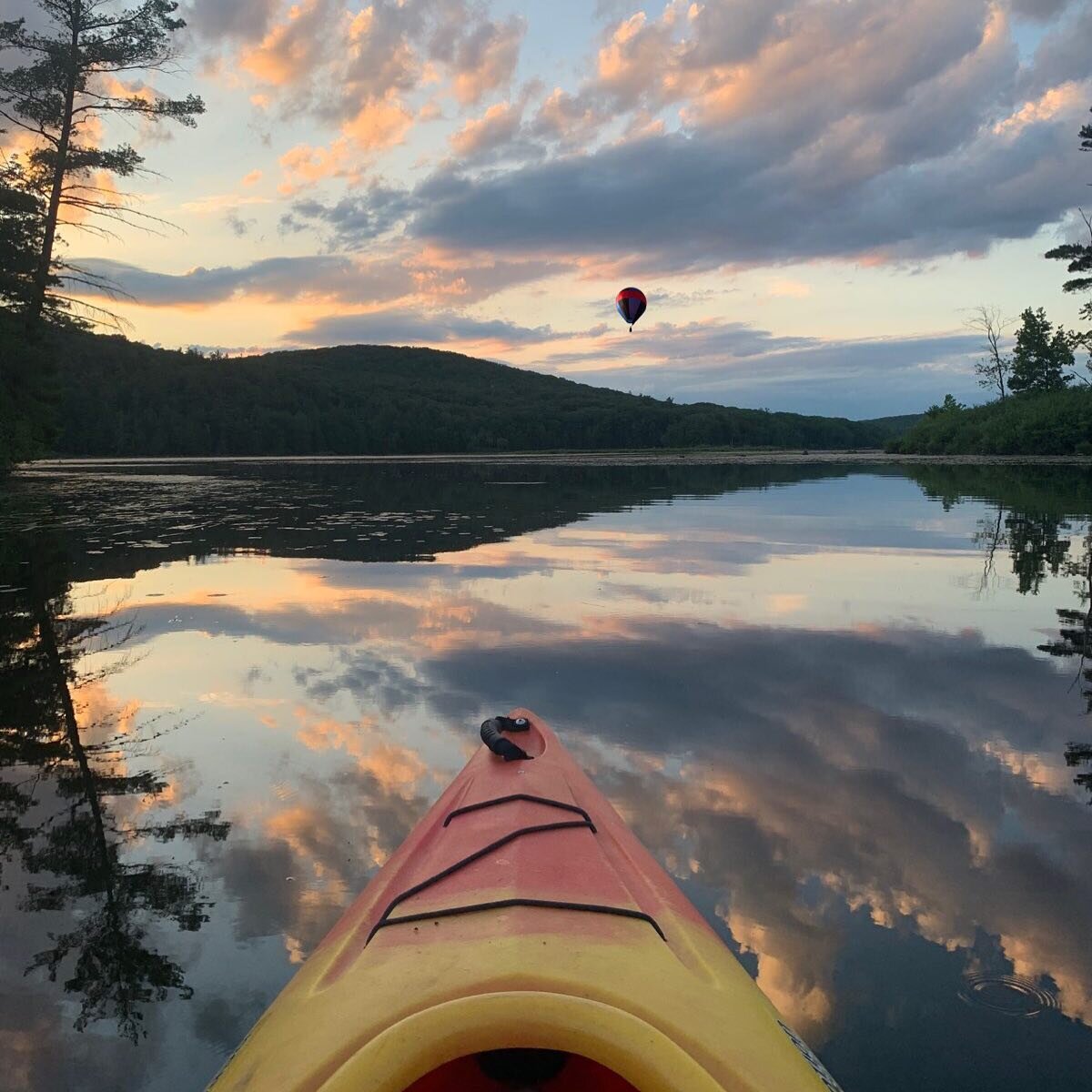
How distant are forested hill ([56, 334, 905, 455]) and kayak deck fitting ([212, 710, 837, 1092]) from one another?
7644 cm

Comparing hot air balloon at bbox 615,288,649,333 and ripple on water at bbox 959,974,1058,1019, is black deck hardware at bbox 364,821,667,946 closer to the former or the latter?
ripple on water at bbox 959,974,1058,1019

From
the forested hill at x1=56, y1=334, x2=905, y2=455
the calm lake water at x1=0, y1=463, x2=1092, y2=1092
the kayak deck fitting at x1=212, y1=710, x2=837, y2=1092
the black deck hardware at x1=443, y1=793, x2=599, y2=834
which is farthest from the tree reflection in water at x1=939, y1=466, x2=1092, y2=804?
the forested hill at x1=56, y1=334, x2=905, y2=455

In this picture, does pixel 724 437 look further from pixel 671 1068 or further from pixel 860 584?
pixel 671 1068

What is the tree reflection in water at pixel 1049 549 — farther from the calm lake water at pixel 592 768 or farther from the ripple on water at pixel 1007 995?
the ripple on water at pixel 1007 995

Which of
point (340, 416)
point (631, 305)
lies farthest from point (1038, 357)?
point (340, 416)

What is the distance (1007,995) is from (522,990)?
1986mm

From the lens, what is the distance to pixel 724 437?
376ft

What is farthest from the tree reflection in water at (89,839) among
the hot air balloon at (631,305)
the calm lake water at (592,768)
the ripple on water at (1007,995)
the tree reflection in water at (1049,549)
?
the hot air balloon at (631,305)

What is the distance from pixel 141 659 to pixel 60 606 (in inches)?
103

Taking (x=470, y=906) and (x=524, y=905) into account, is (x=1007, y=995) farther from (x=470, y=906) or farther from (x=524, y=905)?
(x=470, y=906)

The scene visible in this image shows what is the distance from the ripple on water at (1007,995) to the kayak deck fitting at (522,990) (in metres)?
1.01

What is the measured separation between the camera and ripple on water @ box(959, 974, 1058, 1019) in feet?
9.73

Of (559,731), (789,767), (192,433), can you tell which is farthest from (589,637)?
(192,433)

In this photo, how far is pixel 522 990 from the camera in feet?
6.70
